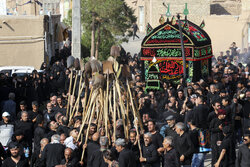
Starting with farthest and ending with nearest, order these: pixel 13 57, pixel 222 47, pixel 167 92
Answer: pixel 222 47 < pixel 13 57 < pixel 167 92

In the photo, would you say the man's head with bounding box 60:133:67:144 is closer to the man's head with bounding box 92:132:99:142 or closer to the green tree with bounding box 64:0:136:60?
the man's head with bounding box 92:132:99:142

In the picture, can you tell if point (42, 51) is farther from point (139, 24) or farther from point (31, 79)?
point (139, 24)

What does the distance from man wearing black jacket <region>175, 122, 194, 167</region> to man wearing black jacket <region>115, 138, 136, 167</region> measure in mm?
1233

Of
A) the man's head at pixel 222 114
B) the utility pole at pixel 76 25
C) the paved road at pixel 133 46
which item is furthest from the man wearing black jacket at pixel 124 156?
the paved road at pixel 133 46

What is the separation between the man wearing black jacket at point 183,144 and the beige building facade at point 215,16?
23.4 m

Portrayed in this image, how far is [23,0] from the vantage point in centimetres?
4691

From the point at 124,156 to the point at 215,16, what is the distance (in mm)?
26951

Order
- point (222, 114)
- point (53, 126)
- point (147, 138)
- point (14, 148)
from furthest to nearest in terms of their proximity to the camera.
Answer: point (222, 114) < point (53, 126) < point (147, 138) < point (14, 148)

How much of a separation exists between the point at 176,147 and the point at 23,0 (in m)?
38.8

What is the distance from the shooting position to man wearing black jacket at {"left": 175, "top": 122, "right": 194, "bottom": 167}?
981cm

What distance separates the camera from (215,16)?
3472cm

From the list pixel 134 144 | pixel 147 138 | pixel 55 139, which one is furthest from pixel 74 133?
pixel 147 138

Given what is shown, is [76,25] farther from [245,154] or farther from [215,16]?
[215,16]

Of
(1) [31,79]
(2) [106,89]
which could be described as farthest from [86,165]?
(1) [31,79]
